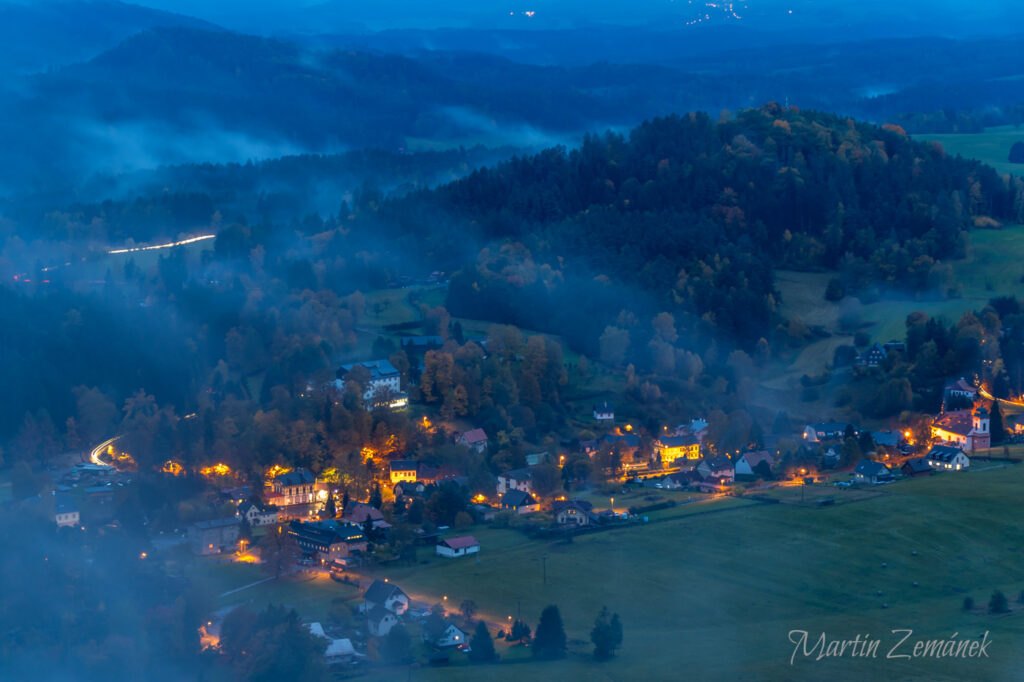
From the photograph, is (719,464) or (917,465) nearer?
(917,465)

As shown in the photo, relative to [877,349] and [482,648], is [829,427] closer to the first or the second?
[877,349]

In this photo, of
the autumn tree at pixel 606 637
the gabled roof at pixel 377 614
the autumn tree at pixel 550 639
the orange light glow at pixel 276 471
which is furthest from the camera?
the orange light glow at pixel 276 471

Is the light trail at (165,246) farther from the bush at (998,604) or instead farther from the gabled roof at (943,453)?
the bush at (998,604)

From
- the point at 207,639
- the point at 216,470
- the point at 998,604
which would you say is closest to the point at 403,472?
the point at 216,470

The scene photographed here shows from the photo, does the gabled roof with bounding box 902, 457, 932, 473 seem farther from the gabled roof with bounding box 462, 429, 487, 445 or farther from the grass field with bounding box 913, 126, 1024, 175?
the grass field with bounding box 913, 126, 1024, 175

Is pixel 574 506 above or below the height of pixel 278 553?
below

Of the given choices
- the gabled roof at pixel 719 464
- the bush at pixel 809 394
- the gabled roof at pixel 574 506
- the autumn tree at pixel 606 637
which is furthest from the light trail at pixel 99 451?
the bush at pixel 809 394

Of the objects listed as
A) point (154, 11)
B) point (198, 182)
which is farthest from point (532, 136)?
point (154, 11)
